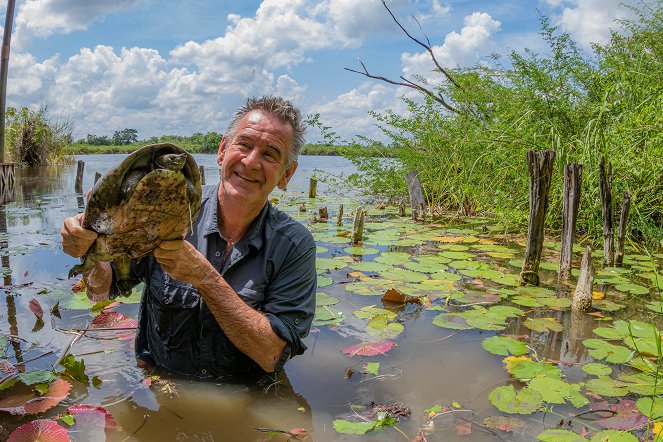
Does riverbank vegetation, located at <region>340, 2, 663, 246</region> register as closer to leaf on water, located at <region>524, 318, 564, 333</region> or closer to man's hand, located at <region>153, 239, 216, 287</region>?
leaf on water, located at <region>524, 318, 564, 333</region>

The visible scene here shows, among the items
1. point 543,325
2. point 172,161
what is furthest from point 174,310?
point 543,325

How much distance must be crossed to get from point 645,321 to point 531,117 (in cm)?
320

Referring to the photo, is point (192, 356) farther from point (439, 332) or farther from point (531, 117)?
point (531, 117)

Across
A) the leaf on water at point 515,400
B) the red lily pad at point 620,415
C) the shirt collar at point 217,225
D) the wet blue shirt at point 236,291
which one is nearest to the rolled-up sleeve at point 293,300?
the wet blue shirt at point 236,291

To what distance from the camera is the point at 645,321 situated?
335 centimetres

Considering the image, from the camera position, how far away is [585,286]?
3.53 m

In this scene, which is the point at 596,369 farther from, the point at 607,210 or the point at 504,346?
the point at 607,210

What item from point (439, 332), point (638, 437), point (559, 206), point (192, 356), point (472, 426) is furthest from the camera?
point (559, 206)

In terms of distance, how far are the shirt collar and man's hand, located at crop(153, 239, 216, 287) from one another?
0.38 m

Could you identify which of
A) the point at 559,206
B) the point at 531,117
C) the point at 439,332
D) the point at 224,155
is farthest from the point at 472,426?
the point at 531,117

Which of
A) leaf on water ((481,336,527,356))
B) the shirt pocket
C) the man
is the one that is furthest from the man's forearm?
leaf on water ((481,336,527,356))

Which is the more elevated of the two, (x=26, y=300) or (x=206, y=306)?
(x=206, y=306)

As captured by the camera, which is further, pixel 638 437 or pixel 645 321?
pixel 645 321

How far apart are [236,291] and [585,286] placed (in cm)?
255
